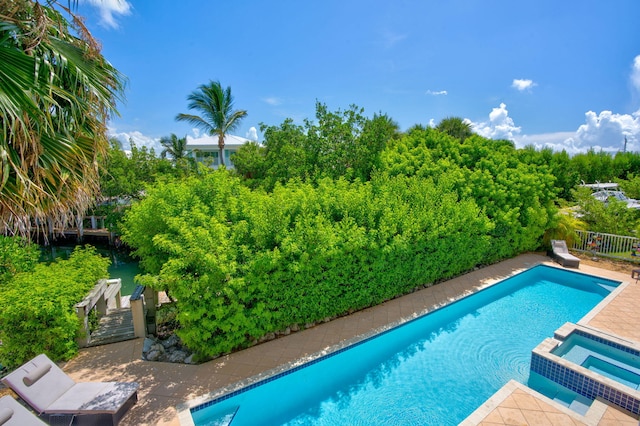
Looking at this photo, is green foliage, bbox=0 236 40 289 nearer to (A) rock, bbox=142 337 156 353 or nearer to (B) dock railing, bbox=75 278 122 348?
(B) dock railing, bbox=75 278 122 348

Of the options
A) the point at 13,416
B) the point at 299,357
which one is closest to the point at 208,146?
the point at 299,357

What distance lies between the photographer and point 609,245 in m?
14.3

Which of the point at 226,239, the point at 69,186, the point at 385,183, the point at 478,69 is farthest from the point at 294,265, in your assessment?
the point at 478,69

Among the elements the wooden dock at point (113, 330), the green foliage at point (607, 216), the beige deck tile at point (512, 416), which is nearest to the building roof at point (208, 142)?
Result: the wooden dock at point (113, 330)

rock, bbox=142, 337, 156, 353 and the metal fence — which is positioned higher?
the metal fence

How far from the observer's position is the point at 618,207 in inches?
580

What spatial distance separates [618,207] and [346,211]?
14577 millimetres

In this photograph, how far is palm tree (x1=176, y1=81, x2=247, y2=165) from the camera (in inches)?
992

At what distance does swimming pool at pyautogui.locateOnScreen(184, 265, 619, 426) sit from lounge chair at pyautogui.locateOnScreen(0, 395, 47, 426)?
7.45ft

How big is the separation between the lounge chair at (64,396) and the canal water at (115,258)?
11.4m

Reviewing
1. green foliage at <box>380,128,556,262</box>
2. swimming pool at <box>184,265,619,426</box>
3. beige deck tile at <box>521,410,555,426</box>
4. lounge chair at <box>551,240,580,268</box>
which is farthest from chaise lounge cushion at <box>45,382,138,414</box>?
lounge chair at <box>551,240,580,268</box>

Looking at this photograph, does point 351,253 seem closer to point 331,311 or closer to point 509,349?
point 331,311

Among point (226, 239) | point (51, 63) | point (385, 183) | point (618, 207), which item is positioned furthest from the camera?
point (618, 207)

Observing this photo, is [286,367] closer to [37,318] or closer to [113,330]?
[113,330]
